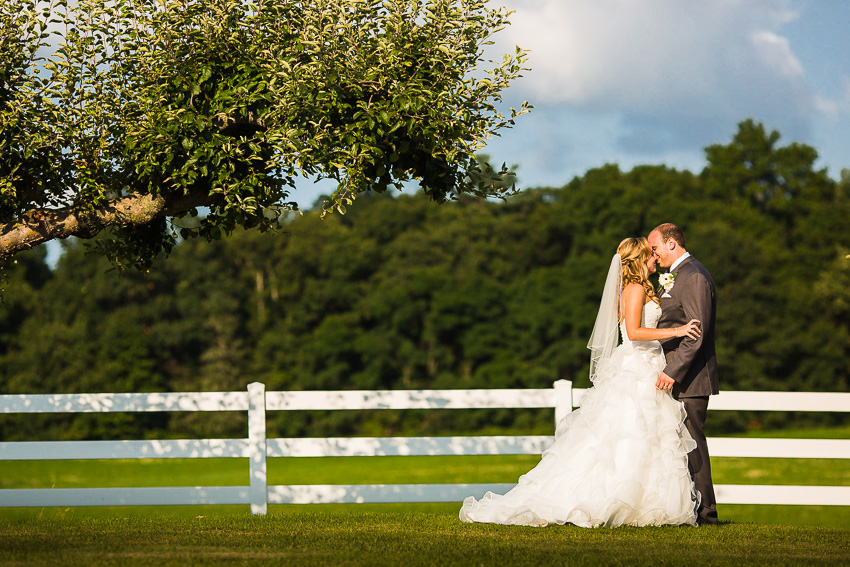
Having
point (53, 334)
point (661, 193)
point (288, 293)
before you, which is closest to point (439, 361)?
point (288, 293)

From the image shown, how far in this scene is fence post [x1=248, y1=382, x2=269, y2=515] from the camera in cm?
803

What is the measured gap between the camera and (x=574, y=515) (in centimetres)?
692

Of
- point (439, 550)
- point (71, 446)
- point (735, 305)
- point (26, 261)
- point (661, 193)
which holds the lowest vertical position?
point (439, 550)

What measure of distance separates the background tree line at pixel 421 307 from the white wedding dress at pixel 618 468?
31677 millimetres

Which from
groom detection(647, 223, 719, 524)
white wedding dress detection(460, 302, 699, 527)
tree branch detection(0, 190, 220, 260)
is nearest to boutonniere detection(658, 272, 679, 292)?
groom detection(647, 223, 719, 524)

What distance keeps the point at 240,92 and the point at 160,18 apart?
950 mm

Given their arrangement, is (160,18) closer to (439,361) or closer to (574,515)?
(574,515)

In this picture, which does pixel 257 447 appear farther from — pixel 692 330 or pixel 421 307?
pixel 421 307

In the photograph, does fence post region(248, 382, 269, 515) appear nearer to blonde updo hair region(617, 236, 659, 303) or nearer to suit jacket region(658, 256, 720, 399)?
blonde updo hair region(617, 236, 659, 303)

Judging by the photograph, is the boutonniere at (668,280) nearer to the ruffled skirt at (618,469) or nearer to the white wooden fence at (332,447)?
the ruffled skirt at (618,469)

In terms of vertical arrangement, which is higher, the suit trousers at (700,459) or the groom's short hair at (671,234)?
Result: the groom's short hair at (671,234)

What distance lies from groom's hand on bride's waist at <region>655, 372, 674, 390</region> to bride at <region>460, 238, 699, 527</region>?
0.08 metres

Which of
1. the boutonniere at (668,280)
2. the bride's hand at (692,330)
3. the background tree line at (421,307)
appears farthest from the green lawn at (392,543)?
the background tree line at (421,307)

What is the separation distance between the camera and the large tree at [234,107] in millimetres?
6469
